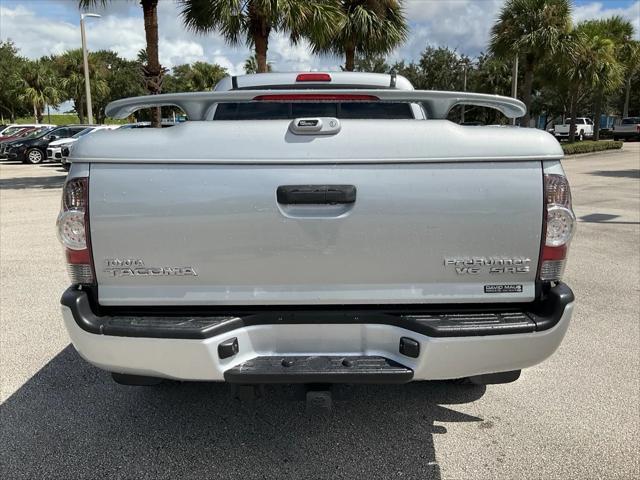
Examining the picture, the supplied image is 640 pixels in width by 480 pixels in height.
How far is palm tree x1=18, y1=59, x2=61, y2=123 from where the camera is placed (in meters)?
46.4

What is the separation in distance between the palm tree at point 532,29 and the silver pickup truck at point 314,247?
76.2 ft

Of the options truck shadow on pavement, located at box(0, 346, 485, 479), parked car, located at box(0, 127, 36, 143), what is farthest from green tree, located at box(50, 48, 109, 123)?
truck shadow on pavement, located at box(0, 346, 485, 479)

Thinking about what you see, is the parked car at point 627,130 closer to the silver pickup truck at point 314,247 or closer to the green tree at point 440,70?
the green tree at point 440,70

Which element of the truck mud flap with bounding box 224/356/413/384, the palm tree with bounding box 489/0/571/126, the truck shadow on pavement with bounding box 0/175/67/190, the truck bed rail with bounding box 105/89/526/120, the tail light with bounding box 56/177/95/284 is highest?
the palm tree with bounding box 489/0/571/126

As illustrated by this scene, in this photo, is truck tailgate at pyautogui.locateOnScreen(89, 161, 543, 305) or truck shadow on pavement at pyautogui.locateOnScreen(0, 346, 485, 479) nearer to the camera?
truck tailgate at pyautogui.locateOnScreen(89, 161, 543, 305)

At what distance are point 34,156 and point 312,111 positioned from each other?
2475cm

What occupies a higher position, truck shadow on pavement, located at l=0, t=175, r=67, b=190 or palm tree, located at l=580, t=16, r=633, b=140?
palm tree, located at l=580, t=16, r=633, b=140

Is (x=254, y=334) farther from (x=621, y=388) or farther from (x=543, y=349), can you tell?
(x=621, y=388)

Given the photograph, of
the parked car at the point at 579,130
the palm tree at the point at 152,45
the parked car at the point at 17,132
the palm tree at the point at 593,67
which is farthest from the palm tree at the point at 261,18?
the parked car at the point at 579,130

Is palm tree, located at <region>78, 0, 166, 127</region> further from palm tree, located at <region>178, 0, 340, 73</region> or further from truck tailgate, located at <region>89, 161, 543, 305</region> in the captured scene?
truck tailgate, located at <region>89, 161, 543, 305</region>

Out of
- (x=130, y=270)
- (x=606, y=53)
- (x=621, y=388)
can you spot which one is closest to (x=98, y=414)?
(x=130, y=270)

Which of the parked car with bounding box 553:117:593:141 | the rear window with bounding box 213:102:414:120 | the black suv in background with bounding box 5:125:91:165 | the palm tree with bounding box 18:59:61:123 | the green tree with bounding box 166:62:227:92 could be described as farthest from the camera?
the green tree with bounding box 166:62:227:92

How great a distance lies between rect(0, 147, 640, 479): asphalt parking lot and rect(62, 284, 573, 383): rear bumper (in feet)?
2.36

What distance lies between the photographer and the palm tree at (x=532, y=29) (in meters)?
23.0
